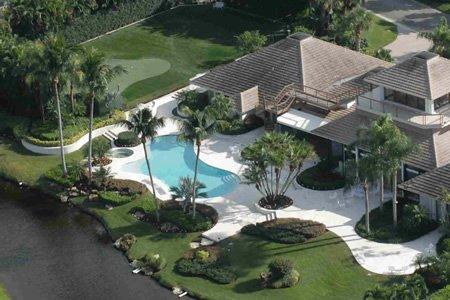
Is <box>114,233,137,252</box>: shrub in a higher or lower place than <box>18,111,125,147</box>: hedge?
lower

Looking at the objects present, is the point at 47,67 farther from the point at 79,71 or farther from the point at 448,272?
the point at 448,272

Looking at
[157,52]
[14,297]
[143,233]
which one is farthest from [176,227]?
[157,52]

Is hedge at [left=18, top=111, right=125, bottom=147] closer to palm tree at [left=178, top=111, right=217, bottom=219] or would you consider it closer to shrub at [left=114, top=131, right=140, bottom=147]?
shrub at [left=114, top=131, right=140, bottom=147]

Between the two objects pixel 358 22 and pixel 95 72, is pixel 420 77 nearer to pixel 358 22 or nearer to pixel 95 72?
pixel 358 22

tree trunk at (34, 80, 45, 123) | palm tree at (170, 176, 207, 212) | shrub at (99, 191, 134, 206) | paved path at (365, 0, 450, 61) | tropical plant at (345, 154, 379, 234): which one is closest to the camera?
tropical plant at (345, 154, 379, 234)

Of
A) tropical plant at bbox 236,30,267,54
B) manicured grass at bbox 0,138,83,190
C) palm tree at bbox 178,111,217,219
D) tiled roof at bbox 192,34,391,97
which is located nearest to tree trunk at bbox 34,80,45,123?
manicured grass at bbox 0,138,83,190

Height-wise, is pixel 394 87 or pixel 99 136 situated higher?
pixel 394 87
